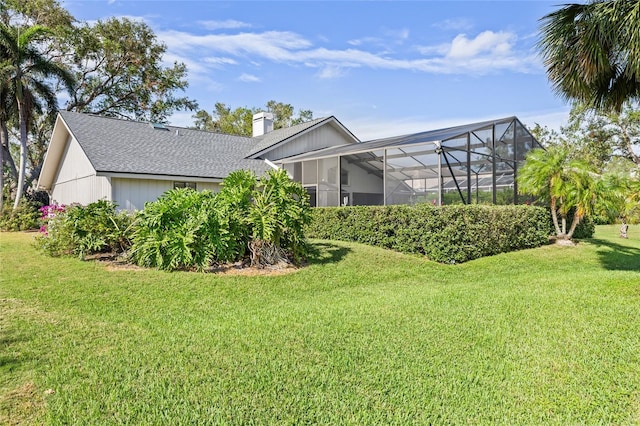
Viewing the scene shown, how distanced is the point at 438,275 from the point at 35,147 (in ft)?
116

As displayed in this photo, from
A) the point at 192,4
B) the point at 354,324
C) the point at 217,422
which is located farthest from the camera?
the point at 192,4

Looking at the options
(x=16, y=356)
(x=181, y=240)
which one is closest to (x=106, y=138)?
(x=181, y=240)

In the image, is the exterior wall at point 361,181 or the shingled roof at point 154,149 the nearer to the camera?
the exterior wall at point 361,181

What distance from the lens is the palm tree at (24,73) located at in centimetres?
1898

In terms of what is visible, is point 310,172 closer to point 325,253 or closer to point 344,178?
point 344,178

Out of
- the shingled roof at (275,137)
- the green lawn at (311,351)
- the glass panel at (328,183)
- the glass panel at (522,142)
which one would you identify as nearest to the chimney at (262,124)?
the shingled roof at (275,137)

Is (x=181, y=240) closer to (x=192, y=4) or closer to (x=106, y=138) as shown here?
(x=192, y=4)

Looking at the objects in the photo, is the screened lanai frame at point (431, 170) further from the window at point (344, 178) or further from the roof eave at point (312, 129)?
the roof eave at point (312, 129)

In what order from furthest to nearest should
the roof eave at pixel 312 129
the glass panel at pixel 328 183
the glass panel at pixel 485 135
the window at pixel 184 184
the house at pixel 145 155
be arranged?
the roof eave at pixel 312 129, the window at pixel 184 184, the glass panel at pixel 328 183, the house at pixel 145 155, the glass panel at pixel 485 135

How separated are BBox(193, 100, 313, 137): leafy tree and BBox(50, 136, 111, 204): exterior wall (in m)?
20.3

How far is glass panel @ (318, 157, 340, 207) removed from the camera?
49.3ft

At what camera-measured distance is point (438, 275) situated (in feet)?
29.1

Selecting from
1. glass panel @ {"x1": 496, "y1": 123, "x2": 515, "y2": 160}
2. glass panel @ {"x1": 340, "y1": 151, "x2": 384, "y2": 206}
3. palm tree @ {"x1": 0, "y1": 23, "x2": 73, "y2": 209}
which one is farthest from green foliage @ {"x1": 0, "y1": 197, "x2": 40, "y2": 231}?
glass panel @ {"x1": 496, "y1": 123, "x2": 515, "y2": 160}

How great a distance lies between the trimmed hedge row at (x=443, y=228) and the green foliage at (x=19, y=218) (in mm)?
14536
